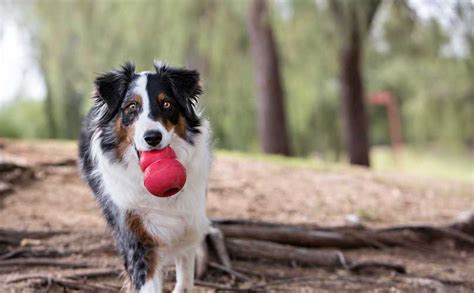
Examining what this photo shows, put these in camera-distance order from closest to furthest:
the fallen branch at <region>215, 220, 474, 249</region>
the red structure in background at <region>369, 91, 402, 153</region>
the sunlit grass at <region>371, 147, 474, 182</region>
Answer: the fallen branch at <region>215, 220, 474, 249</region> → the sunlit grass at <region>371, 147, 474, 182</region> → the red structure in background at <region>369, 91, 402, 153</region>

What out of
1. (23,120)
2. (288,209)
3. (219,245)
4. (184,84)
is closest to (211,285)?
(219,245)

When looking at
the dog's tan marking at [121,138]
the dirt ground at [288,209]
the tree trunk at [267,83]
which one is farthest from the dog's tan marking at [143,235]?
the tree trunk at [267,83]

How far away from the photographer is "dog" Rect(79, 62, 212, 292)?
346 centimetres

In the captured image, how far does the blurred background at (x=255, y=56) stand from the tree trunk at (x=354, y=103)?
0.02 meters

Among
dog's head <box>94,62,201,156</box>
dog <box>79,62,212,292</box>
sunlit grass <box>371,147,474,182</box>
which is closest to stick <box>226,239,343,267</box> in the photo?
dog <box>79,62,212,292</box>

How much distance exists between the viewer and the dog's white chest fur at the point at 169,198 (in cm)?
360

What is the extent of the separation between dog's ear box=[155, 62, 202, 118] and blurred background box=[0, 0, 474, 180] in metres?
6.34

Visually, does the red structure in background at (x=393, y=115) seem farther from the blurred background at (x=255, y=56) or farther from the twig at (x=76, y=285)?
the twig at (x=76, y=285)

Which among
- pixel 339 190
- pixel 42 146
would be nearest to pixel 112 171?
pixel 339 190

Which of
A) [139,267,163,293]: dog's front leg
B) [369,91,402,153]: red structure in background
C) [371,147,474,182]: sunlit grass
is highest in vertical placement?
[139,267,163,293]: dog's front leg

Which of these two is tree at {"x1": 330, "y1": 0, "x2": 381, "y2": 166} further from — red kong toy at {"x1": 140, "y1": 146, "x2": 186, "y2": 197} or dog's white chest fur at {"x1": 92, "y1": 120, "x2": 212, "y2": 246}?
red kong toy at {"x1": 140, "y1": 146, "x2": 186, "y2": 197}

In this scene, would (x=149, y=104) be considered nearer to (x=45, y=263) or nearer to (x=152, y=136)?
(x=152, y=136)

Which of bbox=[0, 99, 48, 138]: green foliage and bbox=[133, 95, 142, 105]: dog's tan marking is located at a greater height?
bbox=[133, 95, 142, 105]: dog's tan marking

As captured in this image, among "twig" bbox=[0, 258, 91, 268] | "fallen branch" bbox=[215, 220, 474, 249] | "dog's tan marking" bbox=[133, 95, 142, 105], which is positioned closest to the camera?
"dog's tan marking" bbox=[133, 95, 142, 105]
